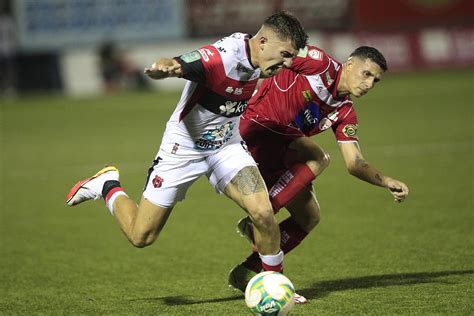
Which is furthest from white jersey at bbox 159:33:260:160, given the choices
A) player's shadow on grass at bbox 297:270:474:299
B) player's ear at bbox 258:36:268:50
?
player's shadow on grass at bbox 297:270:474:299

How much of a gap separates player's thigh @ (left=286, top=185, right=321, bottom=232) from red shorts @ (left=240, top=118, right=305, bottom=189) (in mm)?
242

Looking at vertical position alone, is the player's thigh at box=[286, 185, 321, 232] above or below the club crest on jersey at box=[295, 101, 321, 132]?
below

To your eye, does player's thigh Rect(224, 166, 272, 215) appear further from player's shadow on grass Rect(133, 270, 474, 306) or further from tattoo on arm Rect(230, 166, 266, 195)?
player's shadow on grass Rect(133, 270, 474, 306)

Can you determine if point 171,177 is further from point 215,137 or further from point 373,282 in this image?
point 373,282

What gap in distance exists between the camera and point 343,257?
7742 millimetres

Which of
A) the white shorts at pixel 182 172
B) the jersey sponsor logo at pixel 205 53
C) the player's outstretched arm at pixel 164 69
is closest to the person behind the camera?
the player's outstretched arm at pixel 164 69

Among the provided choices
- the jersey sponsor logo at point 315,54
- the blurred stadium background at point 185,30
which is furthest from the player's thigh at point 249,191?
the blurred stadium background at point 185,30

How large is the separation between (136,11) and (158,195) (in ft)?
68.7

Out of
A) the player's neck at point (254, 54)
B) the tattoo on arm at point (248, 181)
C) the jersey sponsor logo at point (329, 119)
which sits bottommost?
the tattoo on arm at point (248, 181)

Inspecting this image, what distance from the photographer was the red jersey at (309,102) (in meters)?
6.61

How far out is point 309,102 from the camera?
6.68m

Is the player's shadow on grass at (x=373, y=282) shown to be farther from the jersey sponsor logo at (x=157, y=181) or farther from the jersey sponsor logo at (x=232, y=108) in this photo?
the jersey sponsor logo at (x=232, y=108)

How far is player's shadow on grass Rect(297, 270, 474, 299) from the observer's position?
6578mm

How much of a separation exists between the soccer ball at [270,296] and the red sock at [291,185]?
108 cm
